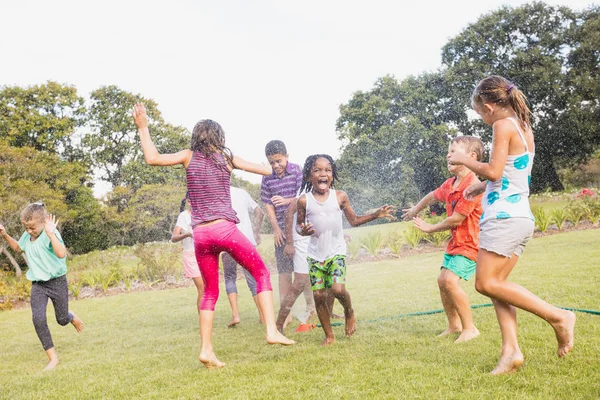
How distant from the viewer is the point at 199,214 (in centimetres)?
402

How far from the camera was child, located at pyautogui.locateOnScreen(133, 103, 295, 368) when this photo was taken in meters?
3.98

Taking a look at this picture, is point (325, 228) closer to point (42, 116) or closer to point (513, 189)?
point (513, 189)

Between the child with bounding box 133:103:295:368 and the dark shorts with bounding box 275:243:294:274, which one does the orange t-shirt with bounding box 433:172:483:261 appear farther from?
the dark shorts with bounding box 275:243:294:274

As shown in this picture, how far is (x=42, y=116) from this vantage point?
1270 inches

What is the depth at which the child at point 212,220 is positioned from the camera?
13.1ft

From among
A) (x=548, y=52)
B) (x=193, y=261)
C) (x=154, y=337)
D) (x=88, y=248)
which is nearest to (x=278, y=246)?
(x=193, y=261)

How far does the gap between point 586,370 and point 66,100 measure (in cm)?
3601

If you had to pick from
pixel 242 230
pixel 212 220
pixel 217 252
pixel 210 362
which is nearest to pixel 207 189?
pixel 212 220

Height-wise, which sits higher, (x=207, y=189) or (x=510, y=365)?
(x=207, y=189)

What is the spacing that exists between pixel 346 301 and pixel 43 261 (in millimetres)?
3173

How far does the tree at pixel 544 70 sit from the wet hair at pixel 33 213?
31980mm

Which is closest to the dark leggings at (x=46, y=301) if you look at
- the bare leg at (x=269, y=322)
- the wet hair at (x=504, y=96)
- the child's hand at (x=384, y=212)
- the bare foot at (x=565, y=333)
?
the bare leg at (x=269, y=322)

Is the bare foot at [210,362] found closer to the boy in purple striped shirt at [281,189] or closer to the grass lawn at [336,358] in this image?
the grass lawn at [336,358]

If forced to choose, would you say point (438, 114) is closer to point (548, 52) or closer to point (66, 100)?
point (548, 52)
